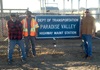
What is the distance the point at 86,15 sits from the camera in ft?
32.4

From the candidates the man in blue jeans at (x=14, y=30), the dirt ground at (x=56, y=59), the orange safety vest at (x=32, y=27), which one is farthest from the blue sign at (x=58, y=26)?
the man in blue jeans at (x=14, y=30)

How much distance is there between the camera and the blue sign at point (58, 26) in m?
11.0

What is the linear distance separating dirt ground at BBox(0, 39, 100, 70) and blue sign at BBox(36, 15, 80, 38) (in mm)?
726

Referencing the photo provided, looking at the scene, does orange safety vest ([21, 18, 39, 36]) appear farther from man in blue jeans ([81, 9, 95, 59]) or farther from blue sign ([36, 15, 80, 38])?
man in blue jeans ([81, 9, 95, 59])

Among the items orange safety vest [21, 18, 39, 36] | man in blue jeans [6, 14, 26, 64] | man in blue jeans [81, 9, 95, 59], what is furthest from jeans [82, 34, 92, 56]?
man in blue jeans [6, 14, 26, 64]

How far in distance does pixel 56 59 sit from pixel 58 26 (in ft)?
6.30

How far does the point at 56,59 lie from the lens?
980cm

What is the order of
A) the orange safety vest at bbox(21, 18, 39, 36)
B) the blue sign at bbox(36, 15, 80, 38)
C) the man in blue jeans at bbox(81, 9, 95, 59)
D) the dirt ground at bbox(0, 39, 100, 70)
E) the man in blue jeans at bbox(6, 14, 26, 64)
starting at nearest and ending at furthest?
1. the dirt ground at bbox(0, 39, 100, 70)
2. the man in blue jeans at bbox(6, 14, 26, 64)
3. the orange safety vest at bbox(21, 18, 39, 36)
4. the man in blue jeans at bbox(81, 9, 95, 59)
5. the blue sign at bbox(36, 15, 80, 38)

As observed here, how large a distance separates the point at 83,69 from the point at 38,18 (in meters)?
3.60

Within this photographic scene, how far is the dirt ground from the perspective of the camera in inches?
342

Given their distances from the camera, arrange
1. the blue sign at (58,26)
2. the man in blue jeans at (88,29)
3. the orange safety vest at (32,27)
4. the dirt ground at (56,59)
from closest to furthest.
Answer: the dirt ground at (56,59) < the orange safety vest at (32,27) < the man in blue jeans at (88,29) < the blue sign at (58,26)

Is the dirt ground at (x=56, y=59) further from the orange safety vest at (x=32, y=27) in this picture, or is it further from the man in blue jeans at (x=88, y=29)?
the orange safety vest at (x=32, y=27)

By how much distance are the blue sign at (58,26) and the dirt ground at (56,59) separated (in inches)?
28.6

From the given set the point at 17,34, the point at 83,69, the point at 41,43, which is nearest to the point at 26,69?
the point at 17,34
